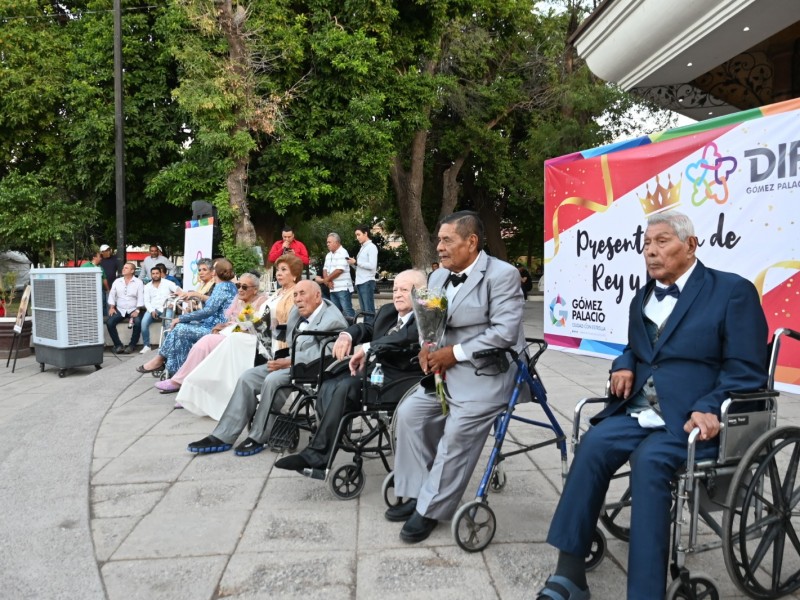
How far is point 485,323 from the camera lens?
353 centimetres

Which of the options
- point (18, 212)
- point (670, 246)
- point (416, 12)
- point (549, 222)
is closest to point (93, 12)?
point (18, 212)

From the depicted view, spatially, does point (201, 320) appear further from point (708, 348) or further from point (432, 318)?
point (708, 348)

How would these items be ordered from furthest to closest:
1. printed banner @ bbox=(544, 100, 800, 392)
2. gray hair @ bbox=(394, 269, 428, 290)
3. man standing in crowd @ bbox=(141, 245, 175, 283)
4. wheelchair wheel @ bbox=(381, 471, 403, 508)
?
man standing in crowd @ bbox=(141, 245, 175, 283) → printed banner @ bbox=(544, 100, 800, 392) → gray hair @ bbox=(394, 269, 428, 290) → wheelchair wheel @ bbox=(381, 471, 403, 508)

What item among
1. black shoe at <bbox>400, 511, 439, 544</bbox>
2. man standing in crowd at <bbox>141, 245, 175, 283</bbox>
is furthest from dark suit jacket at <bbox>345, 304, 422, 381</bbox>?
man standing in crowd at <bbox>141, 245, 175, 283</bbox>

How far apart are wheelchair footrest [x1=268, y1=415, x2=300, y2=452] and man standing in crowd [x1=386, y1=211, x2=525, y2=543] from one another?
130cm

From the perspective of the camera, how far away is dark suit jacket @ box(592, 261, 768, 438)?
8.75 ft

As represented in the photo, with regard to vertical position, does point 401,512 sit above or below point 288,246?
below

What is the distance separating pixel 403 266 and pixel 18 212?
69.0 feet

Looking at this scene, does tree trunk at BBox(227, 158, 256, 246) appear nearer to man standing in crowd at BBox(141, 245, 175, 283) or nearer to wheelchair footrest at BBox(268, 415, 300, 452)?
man standing in crowd at BBox(141, 245, 175, 283)

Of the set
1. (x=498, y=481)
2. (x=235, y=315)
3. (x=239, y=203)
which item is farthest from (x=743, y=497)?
(x=239, y=203)

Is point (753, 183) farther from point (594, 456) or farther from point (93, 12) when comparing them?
point (93, 12)

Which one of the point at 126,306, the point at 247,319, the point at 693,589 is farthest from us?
the point at 126,306

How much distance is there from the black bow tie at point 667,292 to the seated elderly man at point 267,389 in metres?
2.51

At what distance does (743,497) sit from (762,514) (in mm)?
279
